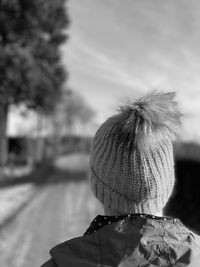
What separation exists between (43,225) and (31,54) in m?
13.2

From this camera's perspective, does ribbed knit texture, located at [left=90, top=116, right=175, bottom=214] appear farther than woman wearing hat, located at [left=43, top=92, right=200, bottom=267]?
Yes

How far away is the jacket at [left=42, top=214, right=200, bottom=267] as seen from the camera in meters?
1.55

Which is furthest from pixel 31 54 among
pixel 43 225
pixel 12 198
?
pixel 43 225

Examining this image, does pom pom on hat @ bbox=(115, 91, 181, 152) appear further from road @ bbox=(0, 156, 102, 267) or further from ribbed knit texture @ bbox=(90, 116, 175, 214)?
road @ bbox=(0, 156, 102, 267)

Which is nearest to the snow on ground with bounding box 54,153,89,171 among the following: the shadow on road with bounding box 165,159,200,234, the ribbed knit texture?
the shadow on road with bounding box 165,159,200,234

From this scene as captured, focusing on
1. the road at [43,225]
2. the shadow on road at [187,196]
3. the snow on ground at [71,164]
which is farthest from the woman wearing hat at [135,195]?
the snow on ground at [71,164]

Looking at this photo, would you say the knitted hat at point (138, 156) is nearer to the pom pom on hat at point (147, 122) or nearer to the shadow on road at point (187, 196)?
the pom pom on hat at point (147, 122)

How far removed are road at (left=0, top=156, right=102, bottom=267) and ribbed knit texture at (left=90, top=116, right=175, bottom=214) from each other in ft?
19.1

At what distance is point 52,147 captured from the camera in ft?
168

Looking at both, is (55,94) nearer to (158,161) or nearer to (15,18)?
(15,18)

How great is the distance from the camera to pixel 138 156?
1676 mm

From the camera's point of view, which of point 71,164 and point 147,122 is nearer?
point 147,122

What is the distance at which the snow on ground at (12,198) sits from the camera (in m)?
12.2

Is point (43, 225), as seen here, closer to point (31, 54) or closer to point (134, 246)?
point (134, 246)
